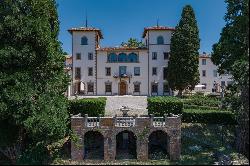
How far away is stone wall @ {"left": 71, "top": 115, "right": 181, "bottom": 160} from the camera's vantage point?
28500mm

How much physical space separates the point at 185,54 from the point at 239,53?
21.5m

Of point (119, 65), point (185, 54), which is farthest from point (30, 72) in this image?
point (119, 65)

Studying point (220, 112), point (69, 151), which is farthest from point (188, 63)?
point (69, 151)

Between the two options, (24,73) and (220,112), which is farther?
(220,112)

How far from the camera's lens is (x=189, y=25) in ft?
174


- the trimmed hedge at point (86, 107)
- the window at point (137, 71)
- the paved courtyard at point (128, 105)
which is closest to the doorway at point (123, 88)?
the window at point (137, 71)

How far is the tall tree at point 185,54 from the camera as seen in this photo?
51875 mm

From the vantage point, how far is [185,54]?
5209cm

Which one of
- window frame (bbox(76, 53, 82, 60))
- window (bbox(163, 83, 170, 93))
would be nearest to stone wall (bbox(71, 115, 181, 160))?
window (bbox(163, 83, 170, 93))

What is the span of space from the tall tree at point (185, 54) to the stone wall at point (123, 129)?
24.0m

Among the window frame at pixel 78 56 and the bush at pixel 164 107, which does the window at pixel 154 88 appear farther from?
the bush at pixel 164 107

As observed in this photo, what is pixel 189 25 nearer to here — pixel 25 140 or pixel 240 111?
pixel 240 111

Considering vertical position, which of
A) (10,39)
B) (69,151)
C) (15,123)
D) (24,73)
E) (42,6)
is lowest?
(69,151)

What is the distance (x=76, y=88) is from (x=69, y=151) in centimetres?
2912
